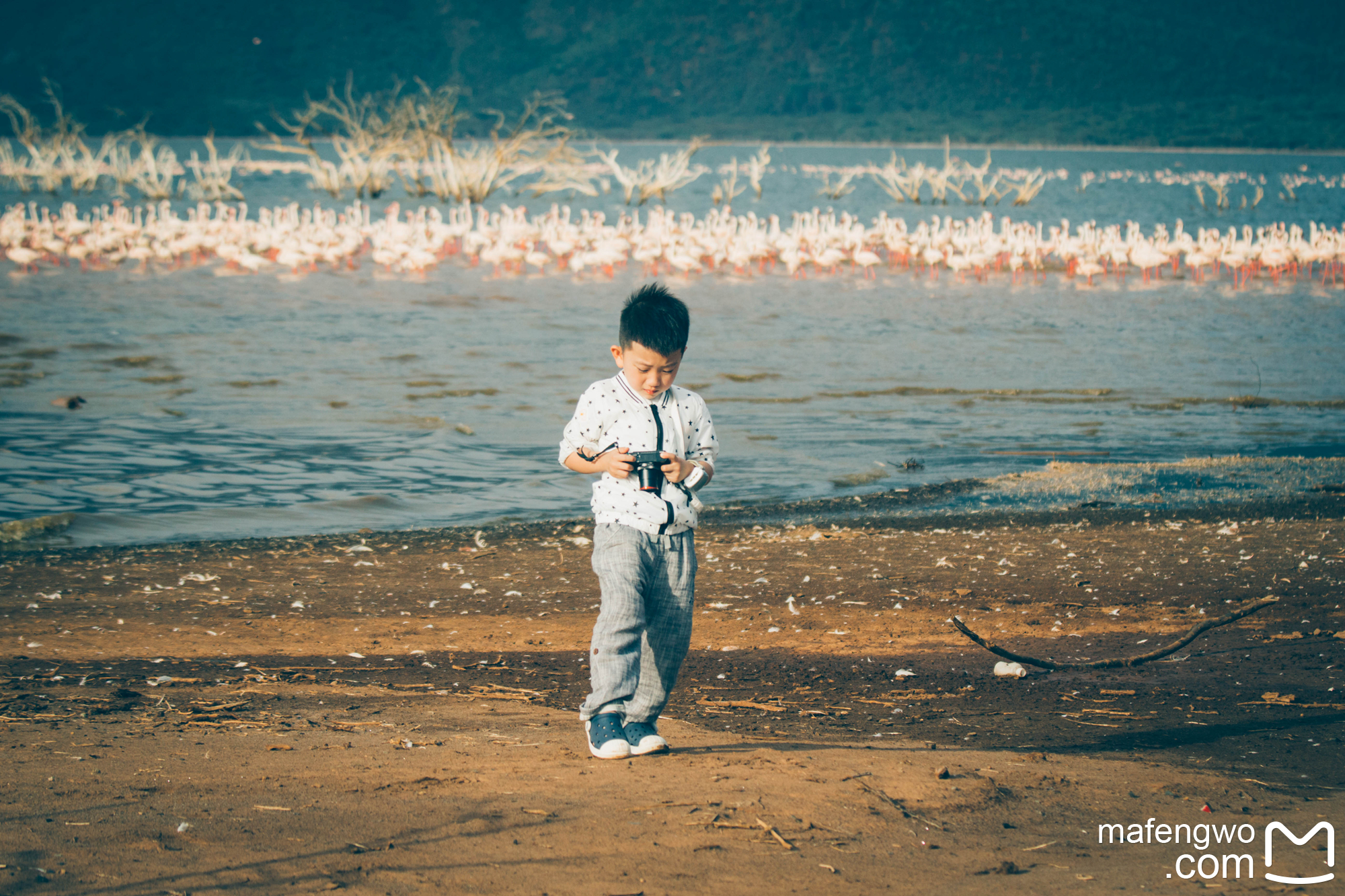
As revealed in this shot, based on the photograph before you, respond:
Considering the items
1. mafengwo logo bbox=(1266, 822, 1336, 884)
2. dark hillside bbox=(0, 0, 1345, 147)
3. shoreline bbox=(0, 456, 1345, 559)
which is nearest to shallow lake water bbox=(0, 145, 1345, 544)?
shoreline bbox=(0, 456, 1345, 559)

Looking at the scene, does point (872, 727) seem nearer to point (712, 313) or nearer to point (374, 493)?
point (374, 493)

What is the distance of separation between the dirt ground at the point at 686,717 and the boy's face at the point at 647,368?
111 centimetres

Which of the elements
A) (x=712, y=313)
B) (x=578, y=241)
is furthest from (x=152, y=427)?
(x=578, y=241)

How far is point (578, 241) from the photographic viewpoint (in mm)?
28406

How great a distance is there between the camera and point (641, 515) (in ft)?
12.7

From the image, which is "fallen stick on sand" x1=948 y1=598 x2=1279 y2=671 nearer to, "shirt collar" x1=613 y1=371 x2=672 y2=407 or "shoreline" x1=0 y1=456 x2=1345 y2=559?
"shirt collar" x1=613 y1=371 x2=672 y2=407

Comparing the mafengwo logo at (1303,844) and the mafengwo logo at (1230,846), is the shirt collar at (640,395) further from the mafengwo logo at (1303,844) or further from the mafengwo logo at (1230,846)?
the mafengwo logo at (1303,844)

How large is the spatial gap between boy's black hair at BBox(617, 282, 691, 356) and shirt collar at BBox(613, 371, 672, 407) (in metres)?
0.18

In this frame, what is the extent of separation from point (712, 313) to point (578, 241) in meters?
8.45

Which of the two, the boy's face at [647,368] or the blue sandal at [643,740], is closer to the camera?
the boy's face at [647,368]

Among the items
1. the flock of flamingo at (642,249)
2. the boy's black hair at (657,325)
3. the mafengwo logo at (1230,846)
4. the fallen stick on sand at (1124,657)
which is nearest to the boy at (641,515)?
the boy's black hair at (657,325)

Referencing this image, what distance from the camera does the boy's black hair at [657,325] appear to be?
3.77m

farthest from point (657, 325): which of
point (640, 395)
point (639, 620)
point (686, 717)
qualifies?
point (686, 717)

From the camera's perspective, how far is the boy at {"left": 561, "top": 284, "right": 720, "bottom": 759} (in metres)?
3.82
